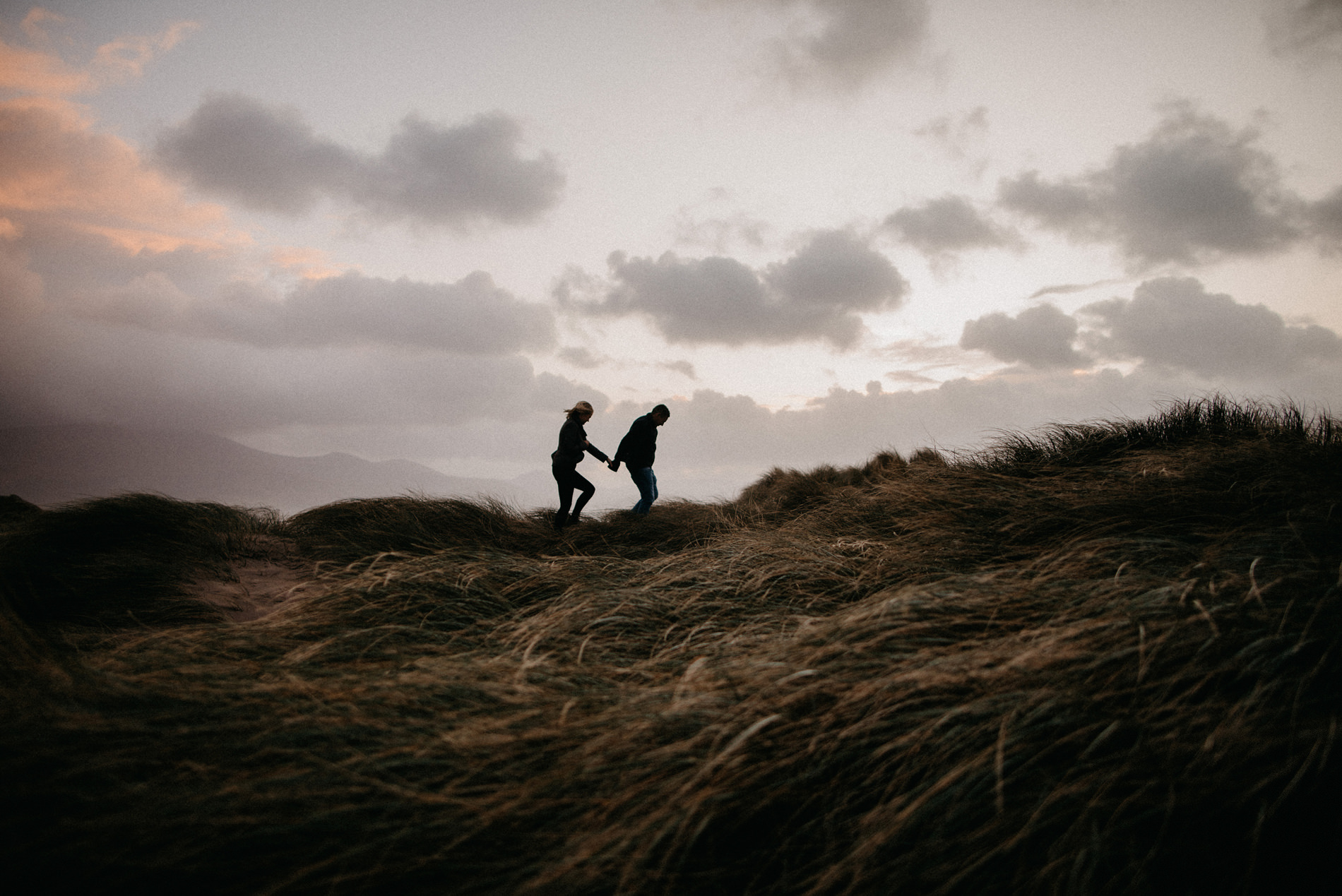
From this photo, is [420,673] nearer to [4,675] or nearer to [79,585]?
[4,675]

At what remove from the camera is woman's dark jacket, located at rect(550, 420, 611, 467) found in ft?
26.7

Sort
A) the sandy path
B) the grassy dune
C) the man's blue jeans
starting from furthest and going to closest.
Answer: the man's blue jeans → the sandy path → the grassy dune

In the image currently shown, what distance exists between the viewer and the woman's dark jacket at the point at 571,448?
8.12 meters

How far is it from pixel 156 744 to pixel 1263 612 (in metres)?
3.74

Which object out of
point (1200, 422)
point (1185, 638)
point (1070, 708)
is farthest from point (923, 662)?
point (1200, 422)

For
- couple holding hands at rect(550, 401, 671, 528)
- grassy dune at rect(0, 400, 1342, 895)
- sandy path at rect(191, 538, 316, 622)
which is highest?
couple holding hands at rect(550, 401, 671, 528)

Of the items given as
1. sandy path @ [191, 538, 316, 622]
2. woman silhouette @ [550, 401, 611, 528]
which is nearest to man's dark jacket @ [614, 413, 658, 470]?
woman silhouette @ [550, 401, 611, 528]

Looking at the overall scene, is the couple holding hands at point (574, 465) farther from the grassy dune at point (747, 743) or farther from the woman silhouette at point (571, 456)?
the grassy dune at point (747, 743)

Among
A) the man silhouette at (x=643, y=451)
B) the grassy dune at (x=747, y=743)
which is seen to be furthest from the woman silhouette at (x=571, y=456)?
the grassy dune at (x=747, y=743)

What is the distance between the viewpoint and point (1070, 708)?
1919 millimetres

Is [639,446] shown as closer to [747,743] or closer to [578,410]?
[578,410]

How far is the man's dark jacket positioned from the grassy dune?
6107 millimetres

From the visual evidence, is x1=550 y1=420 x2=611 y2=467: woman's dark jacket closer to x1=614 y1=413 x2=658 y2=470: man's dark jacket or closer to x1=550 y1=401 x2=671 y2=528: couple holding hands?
x1=550 y1=401 x2=671 y2=528: couple holding hands

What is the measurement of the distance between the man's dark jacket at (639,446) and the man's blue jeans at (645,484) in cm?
8
